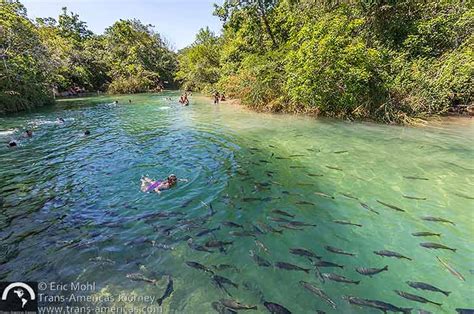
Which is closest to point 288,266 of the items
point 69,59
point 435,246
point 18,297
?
point 435,246

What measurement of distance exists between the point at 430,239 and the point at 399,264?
1.32m

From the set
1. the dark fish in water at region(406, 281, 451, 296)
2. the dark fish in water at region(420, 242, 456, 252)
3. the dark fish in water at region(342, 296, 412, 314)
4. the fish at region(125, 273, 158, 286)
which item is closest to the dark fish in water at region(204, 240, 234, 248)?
the fish at region(125, 273, 158, 286)

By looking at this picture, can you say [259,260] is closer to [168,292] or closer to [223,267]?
[223,267]

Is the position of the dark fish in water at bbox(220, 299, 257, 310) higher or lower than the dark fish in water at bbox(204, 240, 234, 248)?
lower

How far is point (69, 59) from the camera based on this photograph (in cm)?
4109

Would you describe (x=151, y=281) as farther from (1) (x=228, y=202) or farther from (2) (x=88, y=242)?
(1) (x=228, y=202)

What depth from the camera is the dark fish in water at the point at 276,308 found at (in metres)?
3.85

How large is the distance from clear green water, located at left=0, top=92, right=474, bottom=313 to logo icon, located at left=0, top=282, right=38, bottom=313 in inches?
6.9

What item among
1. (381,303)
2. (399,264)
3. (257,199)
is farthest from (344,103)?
(381,303)

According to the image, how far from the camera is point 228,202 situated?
7125 millimetres

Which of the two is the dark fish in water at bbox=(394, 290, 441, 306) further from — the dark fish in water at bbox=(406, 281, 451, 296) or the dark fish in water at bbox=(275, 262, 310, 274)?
the dark fish in water at bbox=(275, 262, 310, 274)

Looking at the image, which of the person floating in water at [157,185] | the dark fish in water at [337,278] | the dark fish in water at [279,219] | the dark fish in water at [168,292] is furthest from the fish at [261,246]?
the person floating in water at [157,185]

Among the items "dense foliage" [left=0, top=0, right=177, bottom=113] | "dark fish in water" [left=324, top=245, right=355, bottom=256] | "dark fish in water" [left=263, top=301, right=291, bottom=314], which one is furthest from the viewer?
"dense foliage" [left=0, top=0, right=177, bottom=113]

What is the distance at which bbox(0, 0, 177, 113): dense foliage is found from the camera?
2191 centimetres
